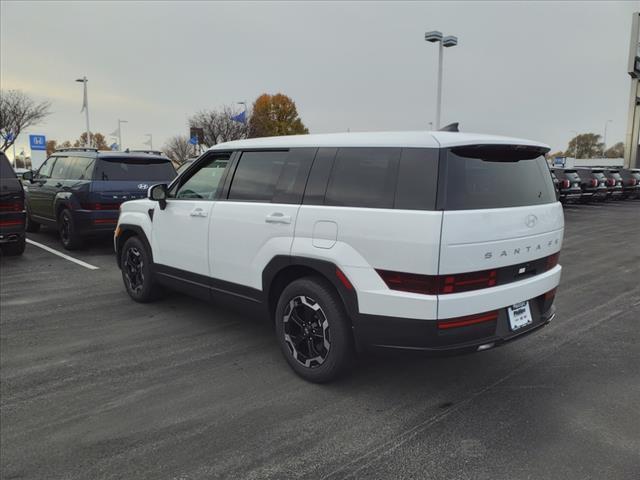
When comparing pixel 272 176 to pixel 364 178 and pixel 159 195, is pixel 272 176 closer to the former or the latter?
pixel 364 178

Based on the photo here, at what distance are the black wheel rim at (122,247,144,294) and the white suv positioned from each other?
1.68 meters

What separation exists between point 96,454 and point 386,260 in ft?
6.68

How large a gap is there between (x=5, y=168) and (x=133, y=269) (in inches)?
151

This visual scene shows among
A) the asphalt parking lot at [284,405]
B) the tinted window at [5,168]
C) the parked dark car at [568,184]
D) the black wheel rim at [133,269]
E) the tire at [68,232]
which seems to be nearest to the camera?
the asphalt parking lot at [284,405]

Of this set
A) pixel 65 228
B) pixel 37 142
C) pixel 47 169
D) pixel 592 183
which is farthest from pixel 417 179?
pixel 37 142

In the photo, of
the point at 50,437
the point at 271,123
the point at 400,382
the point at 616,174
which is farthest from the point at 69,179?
the point at 271,123

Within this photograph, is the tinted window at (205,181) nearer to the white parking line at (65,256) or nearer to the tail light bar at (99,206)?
the white parking line at (65,256)

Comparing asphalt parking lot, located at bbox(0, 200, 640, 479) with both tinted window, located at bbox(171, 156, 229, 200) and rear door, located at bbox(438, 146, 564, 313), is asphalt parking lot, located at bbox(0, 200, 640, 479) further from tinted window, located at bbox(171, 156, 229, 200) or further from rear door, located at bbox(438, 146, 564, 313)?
tinted window, located at bbox(171, 156, 229, 200)

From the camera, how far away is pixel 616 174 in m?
25.8

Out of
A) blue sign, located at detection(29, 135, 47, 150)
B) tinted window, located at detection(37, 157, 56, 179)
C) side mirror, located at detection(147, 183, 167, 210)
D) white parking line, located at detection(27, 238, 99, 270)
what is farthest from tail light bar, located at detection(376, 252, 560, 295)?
blue sign, located at detection(29, 135, 47, 150)

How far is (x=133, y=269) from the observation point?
5875 millimetres

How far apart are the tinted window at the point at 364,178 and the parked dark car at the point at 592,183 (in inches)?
884

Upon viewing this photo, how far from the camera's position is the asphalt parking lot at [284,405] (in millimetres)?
2756

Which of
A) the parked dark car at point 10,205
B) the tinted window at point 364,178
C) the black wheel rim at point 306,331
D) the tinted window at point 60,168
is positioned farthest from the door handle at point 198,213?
the tinted window at point 60,168
